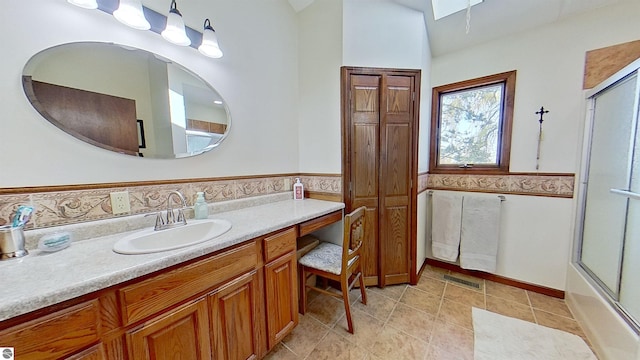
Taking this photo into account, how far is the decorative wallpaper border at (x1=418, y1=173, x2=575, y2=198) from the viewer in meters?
1.83

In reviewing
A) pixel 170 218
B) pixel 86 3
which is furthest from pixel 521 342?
pixel 86 3

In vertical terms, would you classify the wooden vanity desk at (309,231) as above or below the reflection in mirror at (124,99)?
below

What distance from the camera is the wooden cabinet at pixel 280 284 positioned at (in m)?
1.26

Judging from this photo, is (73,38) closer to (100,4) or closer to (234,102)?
(100,4)

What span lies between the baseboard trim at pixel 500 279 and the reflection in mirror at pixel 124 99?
104 inches

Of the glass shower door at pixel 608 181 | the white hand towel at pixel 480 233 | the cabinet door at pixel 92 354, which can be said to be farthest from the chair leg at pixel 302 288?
the glass shower door at pixel 608 181

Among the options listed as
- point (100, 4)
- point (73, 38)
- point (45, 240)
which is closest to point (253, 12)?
point (100, 4)

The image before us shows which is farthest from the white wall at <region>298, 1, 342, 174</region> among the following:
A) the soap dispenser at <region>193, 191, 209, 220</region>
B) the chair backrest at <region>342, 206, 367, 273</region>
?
the soap dispenser at <region>193, 191, 209, 220</region>

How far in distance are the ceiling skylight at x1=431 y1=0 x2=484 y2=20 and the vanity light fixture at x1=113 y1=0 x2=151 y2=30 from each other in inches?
84.1

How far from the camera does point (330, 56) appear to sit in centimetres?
192

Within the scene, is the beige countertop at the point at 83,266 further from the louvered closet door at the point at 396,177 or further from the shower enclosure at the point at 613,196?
the shower enclosure at the point at 613,196

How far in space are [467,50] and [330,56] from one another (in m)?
1.45

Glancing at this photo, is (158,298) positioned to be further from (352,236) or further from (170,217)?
(352,236)

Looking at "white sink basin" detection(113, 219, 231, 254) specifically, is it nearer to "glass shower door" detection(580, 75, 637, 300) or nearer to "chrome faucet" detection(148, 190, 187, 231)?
"chrome faucet" detection(148, 190, 187, 231)
